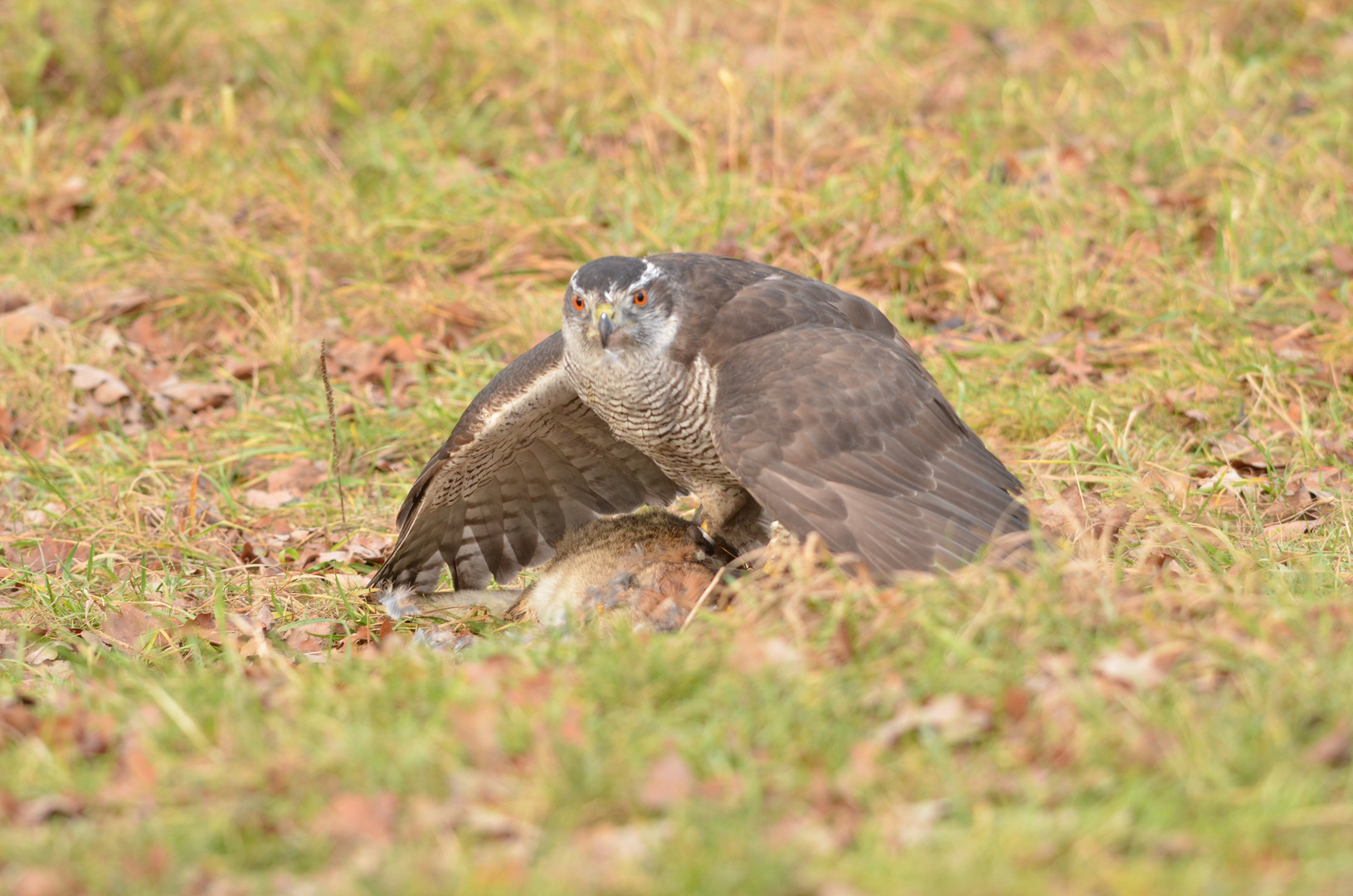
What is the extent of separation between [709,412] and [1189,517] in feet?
6.08

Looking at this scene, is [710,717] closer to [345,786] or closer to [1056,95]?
[345,786]

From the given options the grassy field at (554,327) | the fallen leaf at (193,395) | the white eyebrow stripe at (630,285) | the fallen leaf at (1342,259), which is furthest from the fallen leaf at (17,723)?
the fallen leaf at (1342,259)

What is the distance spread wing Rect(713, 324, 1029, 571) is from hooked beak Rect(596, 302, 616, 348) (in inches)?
15.2

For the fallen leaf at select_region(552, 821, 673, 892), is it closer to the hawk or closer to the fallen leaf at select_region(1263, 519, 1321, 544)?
the hawk

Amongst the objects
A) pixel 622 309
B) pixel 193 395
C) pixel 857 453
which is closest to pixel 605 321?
pixel 622 309

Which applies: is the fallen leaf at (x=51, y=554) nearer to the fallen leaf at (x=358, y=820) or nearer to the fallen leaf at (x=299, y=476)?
the fallen leaf at (x=299, y=476)

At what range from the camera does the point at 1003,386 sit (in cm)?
671

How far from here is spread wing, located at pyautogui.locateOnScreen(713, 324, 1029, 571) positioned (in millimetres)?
4148

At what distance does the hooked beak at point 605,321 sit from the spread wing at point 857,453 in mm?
386

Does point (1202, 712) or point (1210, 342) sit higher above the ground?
point (1202, 712)

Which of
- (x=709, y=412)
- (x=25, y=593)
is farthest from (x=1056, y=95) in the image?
(x=25, y=593)

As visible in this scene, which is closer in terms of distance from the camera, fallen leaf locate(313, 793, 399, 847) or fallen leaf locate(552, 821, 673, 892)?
fallen leaf locate(552, 821, 673, 892)

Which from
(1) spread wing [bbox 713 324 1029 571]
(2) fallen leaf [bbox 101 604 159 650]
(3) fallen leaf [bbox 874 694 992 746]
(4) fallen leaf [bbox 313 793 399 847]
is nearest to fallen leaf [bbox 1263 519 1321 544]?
(1) spread wing [bbox 713 324 1029 571]

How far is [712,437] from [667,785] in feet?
6.75
